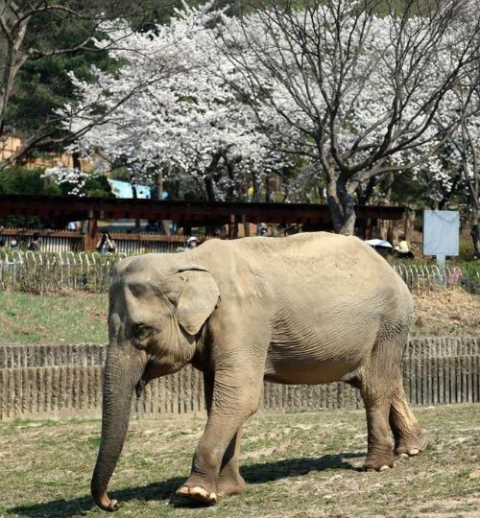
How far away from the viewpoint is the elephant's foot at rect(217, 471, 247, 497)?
11.0m

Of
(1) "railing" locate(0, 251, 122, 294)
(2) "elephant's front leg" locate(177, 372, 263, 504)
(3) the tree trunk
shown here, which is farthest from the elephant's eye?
(3) the tree trunk

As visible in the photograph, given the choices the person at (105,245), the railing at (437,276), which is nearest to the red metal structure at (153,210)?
the person at (105,245)

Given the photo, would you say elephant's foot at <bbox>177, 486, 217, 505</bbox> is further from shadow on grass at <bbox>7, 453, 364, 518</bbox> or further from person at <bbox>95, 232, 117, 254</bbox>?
person at <bbox>95, 232, 117, 254</bbox>

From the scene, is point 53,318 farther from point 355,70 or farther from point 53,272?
point 355,70

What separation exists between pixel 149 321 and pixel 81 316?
17.2 meters

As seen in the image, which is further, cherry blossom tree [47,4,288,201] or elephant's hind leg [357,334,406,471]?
cherry blossom tree [47,4,288,201]

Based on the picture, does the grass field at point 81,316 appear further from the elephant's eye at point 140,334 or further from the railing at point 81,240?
the elephant's eye at point 140,334

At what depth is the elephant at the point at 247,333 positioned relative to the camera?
10320mm

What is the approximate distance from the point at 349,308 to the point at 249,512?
2.13 m

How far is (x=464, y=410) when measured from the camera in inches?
646

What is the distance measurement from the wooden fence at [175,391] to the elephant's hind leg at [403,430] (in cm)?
512

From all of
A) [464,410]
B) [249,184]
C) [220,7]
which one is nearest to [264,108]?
[220,7]

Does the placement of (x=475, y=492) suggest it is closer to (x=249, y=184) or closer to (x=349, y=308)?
(x=349, y=308)

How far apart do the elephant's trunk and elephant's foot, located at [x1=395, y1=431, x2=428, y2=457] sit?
10.2 feet
